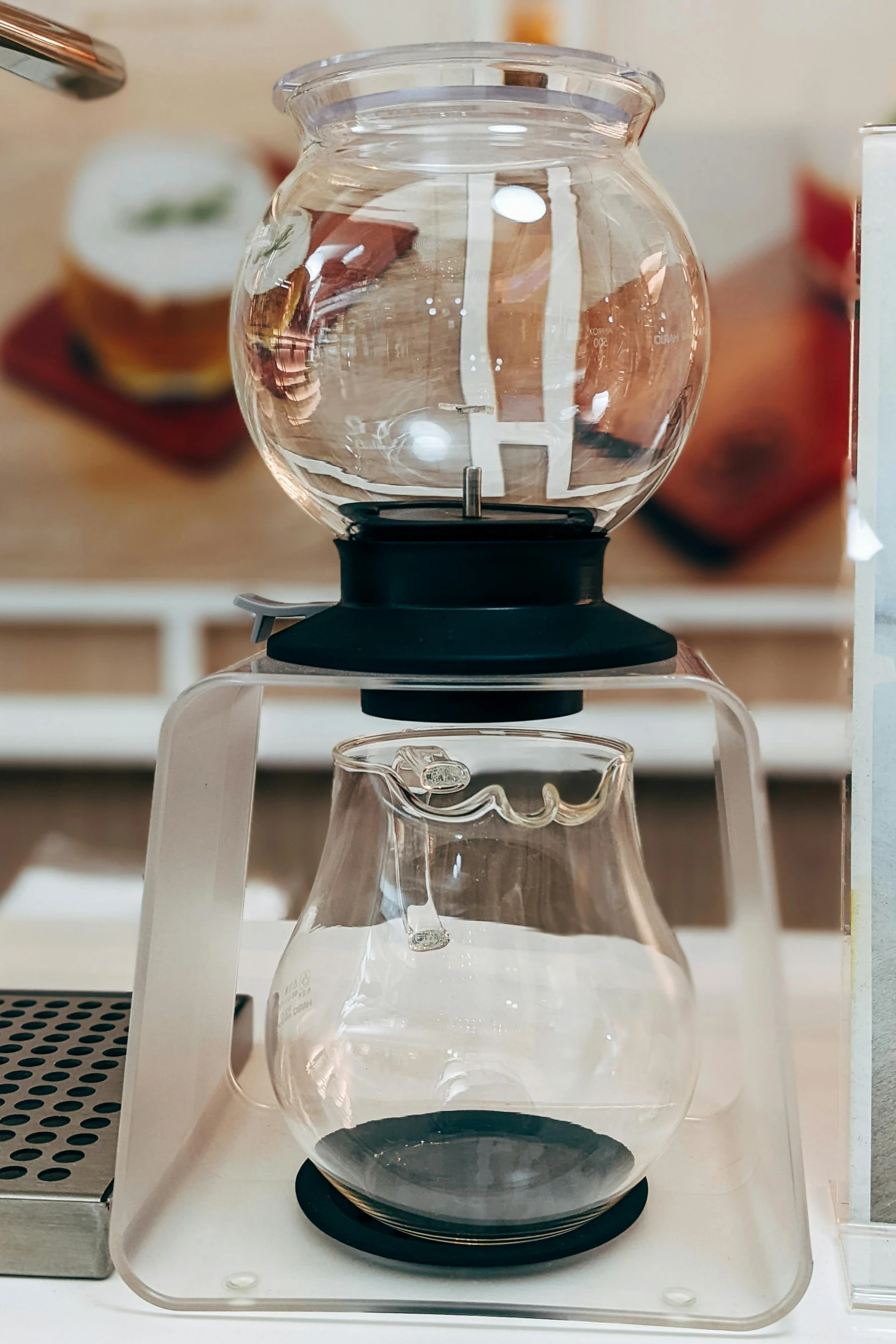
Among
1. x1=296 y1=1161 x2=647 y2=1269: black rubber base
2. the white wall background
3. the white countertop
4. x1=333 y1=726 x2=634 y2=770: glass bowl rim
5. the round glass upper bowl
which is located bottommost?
the white countertop

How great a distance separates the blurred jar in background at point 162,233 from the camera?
1798mm

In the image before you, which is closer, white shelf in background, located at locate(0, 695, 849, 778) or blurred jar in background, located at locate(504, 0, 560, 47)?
blurred jar in background, located at locate(504, 0, 560, 47)

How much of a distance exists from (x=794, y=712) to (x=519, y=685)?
1474 millimetres

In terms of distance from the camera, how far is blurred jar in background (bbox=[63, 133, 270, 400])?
5.90ft

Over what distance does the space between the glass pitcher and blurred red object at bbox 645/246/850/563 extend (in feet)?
4.50

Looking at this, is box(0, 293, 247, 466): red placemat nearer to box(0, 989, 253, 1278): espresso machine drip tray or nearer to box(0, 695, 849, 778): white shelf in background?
box(0, 695, 849, 778): white shelf in background

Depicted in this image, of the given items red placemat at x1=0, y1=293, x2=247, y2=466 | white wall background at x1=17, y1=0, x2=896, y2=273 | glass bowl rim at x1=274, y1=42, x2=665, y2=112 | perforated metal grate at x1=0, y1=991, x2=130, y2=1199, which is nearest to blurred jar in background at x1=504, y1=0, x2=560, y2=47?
white wall background at x1=17, y1=0, x2=896, y2=273

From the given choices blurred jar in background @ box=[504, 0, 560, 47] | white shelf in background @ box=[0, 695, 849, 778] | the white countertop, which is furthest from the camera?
white shelf in background @ box=[0, 695, 849, 778]

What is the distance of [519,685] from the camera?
42 centimetres

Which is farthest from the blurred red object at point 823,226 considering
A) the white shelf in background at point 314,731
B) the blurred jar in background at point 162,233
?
the blurred jar in background at point 162,233

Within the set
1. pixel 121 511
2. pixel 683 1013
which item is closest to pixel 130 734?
pixel 121 511

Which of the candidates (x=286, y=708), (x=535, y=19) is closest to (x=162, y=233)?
(x=535, y=19)

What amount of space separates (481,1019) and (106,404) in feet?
5.19

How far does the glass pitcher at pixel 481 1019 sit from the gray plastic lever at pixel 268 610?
8cm
